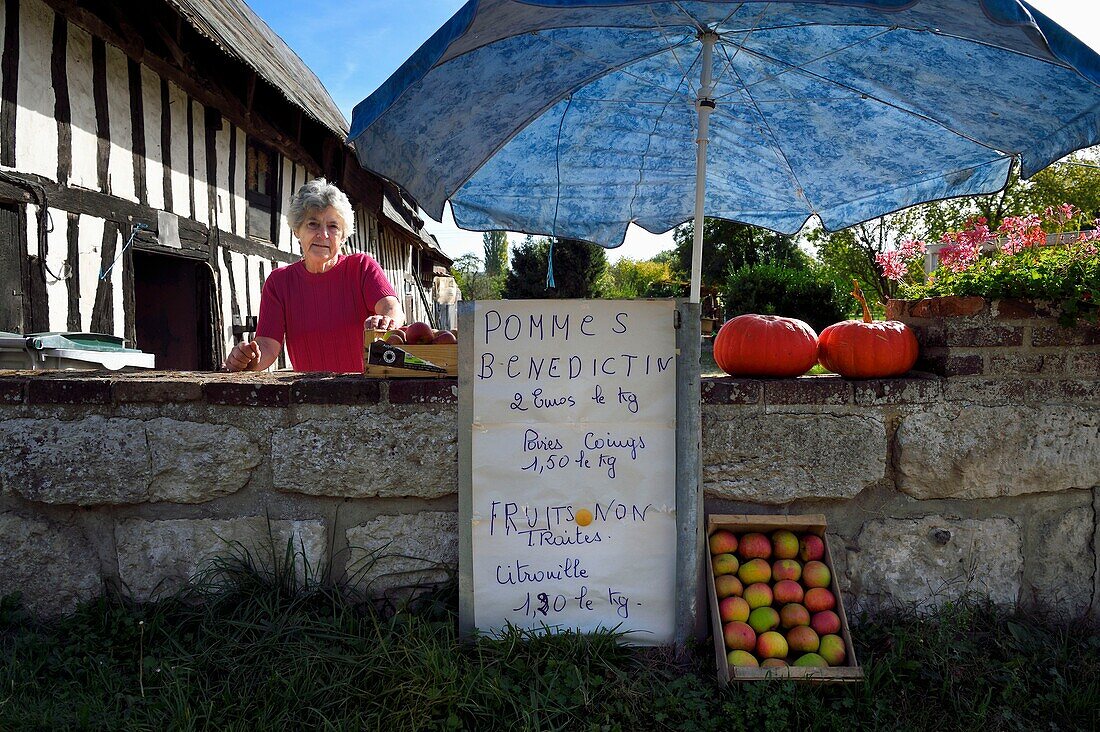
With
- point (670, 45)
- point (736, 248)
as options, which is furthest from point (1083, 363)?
point (736, 248)

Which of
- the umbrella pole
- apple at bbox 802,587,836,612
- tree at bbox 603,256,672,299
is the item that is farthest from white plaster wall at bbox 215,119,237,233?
tree at bbox 603,256,672,299

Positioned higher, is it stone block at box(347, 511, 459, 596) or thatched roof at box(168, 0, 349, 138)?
thatched roof at box(168, 0, 349, 138)

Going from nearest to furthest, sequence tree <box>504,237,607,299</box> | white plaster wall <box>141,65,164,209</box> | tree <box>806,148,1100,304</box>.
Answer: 1. white plaster wall <box>141,65,164,209</box>
2. tree <box>806,148,1100,304</box>
3. tree <box>504,237,607,299</box>

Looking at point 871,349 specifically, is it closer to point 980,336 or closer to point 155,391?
point 980,336

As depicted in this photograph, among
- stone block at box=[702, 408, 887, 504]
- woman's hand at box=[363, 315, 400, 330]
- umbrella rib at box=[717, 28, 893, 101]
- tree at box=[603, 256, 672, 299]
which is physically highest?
tree at box=[603, 256, 672, 299]

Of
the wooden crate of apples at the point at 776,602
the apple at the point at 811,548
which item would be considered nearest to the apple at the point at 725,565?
the wooden crate of apples at the point at 776,602

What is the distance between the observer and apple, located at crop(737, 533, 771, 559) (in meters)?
2.21

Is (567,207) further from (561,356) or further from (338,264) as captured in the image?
(561,356)

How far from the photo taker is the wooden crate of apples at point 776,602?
1.98 m

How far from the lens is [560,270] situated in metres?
32.2

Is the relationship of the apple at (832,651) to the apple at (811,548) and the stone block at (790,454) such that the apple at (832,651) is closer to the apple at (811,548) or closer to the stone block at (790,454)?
the apple at (811,548)

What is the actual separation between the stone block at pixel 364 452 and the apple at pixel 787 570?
1091mm

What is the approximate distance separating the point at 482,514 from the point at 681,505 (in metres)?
0.62

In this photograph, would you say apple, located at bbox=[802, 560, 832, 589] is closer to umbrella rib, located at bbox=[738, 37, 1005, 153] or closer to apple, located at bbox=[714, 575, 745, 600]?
apple, located at bbox=[714, 575, 745, 600]
